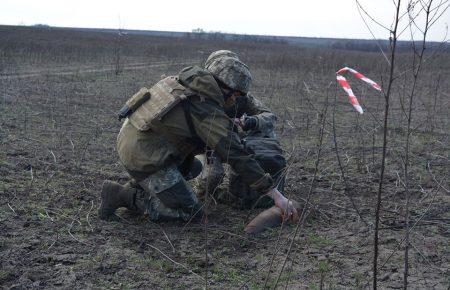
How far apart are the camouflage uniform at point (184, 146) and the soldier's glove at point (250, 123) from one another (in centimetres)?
38

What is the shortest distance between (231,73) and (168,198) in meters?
0.97

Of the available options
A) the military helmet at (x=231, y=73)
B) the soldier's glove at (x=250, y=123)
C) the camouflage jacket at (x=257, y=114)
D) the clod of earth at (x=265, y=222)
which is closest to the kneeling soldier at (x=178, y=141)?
the military helmet at (x=231, y=73)

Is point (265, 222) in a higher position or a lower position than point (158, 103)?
lower

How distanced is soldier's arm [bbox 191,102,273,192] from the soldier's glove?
1.82ft

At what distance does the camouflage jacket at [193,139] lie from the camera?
140 inches

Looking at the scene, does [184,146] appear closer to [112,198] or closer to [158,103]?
[158,103]

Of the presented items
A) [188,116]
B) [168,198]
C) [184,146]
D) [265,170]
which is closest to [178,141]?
[184,146]

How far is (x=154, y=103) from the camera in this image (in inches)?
148

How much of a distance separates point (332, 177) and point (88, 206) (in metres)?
2.29

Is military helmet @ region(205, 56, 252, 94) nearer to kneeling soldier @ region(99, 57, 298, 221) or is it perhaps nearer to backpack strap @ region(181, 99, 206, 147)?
kneeling soldier @ region(99, 57, 298, 221)

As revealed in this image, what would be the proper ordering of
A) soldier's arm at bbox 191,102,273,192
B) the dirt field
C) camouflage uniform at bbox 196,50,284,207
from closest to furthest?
the dirt field, soldier's arm at bbox 191,102,273,192, camouflage uniform at bbox 196,50,284,207

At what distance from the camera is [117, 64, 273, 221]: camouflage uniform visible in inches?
140

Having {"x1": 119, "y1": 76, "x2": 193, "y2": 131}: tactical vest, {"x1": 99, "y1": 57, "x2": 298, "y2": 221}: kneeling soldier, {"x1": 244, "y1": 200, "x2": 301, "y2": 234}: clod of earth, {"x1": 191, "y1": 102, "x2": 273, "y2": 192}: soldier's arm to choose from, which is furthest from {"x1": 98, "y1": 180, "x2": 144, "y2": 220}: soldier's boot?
{"x1": 244, "y1": 200, "x2": 301, "y2": 234}: clod of earth

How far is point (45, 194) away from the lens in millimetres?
4262
